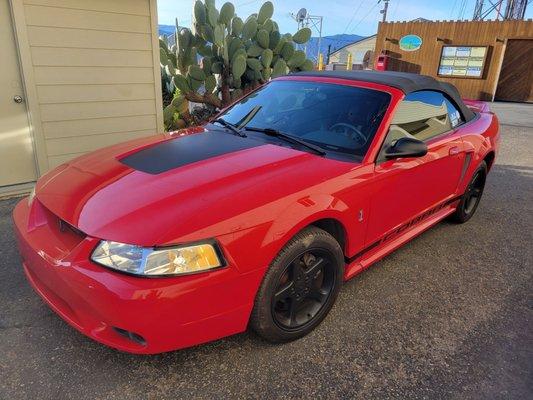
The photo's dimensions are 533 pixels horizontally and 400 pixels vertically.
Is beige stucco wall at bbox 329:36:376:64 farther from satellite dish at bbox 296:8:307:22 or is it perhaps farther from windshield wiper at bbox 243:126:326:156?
windshield wiper at bbox 243:126:326:156

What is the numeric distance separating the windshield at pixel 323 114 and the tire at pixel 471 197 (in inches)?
67.7

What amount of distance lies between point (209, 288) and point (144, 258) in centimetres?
32

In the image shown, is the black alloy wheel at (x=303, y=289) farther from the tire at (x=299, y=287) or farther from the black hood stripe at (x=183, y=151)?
the black hood stripe at (x=183, y=151)

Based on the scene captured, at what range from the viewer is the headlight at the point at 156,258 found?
5.84ft

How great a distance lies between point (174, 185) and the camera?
2154 mm

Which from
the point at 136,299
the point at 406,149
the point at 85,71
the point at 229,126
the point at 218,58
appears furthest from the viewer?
the point at 218,58

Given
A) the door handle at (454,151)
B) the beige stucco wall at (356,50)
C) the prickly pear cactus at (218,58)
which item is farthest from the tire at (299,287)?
the beige stucco wall at (356,50)

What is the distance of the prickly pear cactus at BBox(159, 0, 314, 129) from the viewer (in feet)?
23.9

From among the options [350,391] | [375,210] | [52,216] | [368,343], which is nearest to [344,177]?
[375,210]

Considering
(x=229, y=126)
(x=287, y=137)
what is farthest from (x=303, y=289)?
(x=229, y=126)

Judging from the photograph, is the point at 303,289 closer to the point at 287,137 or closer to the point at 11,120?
the point at 287,137

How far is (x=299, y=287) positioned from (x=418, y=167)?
1.33 metres

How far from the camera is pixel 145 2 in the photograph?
5078mm

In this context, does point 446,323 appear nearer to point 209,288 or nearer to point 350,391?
point 350,391
